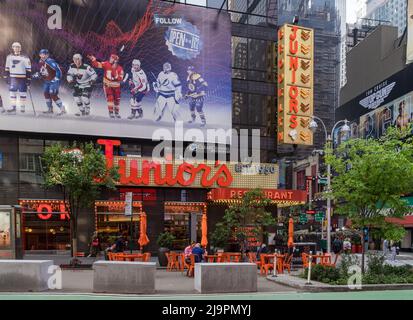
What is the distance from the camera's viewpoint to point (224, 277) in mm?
14320

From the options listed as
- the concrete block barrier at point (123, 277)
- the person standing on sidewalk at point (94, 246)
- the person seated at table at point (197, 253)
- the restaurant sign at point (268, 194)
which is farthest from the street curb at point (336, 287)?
the restaurant sign at point (268, 194)

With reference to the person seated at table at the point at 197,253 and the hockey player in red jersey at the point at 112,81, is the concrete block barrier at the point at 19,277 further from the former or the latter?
the hockey player in red jersey at the point at 112,81

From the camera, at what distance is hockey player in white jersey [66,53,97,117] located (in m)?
31.1

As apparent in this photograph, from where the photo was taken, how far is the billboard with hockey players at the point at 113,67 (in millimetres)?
30141

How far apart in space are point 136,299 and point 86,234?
19.3m

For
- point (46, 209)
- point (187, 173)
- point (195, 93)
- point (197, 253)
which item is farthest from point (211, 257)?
point (195, 93)

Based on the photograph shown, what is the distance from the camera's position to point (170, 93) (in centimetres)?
3303

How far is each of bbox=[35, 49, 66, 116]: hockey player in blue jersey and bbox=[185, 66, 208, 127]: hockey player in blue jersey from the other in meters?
8.27

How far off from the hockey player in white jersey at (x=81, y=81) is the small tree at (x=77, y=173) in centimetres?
757

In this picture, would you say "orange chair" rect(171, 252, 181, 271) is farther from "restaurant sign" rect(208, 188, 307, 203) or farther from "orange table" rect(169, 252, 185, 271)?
"restaurant sign" rect(208, 188, 307, 203)

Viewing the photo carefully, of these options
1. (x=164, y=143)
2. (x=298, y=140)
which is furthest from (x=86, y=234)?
(x=298, y=140)

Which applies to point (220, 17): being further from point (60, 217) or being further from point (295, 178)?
point (295, 178)

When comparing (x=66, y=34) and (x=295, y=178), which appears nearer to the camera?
(x=66, y=34)

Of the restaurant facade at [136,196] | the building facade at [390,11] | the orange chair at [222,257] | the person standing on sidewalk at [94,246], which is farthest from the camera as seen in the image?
the building facade at [390,11]
